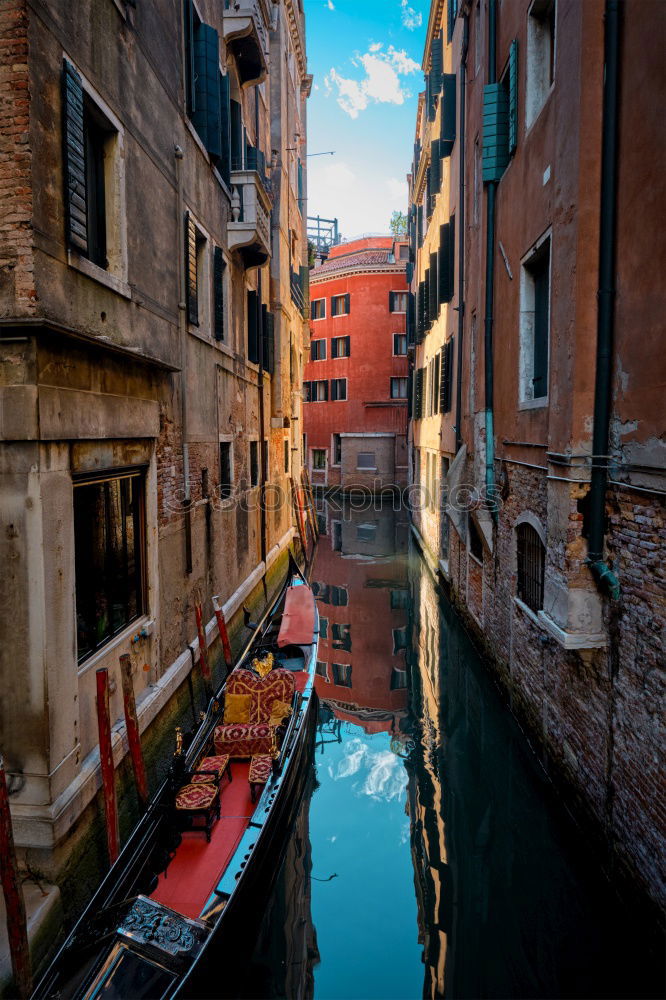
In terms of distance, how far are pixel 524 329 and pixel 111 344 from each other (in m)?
4.03

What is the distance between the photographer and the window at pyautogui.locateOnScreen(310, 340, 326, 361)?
2781 centimetres

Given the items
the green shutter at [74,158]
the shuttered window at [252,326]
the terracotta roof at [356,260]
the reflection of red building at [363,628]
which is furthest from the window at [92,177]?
the terracotta roof at [356,260]

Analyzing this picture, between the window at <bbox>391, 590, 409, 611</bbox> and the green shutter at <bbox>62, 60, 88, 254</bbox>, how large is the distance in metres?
9.69

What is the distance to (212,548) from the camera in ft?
24.3

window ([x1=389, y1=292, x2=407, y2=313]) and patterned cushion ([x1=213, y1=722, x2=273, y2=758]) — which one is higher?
window ([x1=389, y1=292, x2=407, y2=313])

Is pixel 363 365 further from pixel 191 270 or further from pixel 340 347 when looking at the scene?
pixel 191 270

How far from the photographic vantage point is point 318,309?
27812 millimetres

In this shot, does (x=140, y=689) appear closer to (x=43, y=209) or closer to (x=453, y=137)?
(x=43, y=209)

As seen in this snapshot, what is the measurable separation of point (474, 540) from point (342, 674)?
2665 millimetres

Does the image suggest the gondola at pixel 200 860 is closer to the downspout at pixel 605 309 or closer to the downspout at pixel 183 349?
the downspout at pixel 183 349

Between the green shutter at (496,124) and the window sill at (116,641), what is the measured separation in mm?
5979

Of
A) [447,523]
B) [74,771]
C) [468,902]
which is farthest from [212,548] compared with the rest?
[447,523]

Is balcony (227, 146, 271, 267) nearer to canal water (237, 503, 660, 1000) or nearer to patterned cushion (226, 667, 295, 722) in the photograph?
patterned cushion (226, 667, 295, 722)

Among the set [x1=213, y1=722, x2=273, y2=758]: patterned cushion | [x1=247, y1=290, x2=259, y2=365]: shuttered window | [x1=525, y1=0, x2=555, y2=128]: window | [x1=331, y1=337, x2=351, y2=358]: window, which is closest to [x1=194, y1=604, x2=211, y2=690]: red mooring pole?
[x1=213, y1=722, x2=273, y2=758]: patterned cushion
